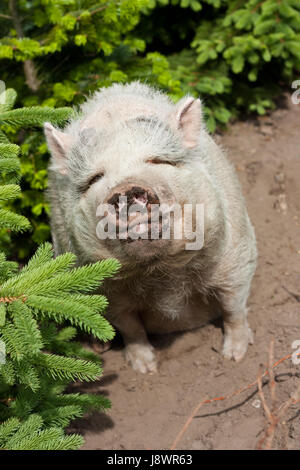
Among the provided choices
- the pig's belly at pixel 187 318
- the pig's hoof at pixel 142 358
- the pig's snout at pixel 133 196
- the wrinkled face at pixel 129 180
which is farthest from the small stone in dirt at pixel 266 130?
the pig's snout at pixel 133 196

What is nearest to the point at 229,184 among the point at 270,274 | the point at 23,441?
the point at 270,274

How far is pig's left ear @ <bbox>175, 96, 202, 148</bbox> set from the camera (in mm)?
3943

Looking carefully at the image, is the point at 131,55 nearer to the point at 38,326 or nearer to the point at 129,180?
the point at 129,180

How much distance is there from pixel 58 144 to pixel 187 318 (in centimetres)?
214

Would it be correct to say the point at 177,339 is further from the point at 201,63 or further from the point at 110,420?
the point at 201,63

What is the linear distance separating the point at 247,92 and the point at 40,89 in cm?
278

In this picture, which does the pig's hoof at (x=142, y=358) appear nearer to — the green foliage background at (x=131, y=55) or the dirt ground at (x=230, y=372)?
the dirt ground at (x=230, y=372)

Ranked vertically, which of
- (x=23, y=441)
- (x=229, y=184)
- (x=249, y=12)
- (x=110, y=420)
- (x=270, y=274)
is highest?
(x=249, y=12)

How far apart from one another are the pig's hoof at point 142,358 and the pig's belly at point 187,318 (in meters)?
0.25

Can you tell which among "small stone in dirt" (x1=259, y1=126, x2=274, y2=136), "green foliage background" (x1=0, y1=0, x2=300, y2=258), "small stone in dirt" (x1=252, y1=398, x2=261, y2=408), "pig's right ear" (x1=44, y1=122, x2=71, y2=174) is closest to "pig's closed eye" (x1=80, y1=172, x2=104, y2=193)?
"pig's right ear" (x1=44, y1=122, x2=71, y2=174)

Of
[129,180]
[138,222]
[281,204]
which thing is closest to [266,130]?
[281,204]

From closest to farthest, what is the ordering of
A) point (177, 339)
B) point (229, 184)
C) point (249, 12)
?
1. point (229, 184)
2. point (177, 339)
3. point (249, 12)

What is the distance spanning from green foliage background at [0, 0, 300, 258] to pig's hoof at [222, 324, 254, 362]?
222 cm

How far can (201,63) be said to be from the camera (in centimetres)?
662
